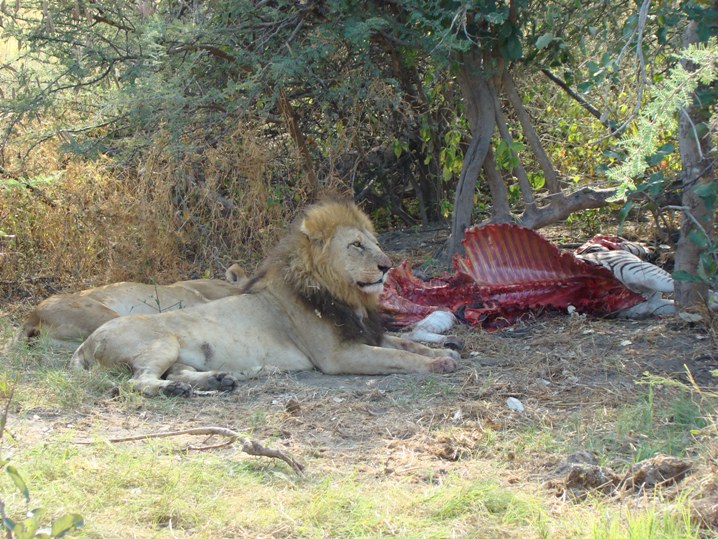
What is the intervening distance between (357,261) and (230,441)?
2.02 m

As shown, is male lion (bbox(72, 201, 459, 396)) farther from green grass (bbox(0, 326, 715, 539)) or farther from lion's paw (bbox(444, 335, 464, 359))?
green grass (bbox(0, 326, 715, 539))

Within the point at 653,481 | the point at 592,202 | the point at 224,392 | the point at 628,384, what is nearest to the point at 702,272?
the point at 628,384

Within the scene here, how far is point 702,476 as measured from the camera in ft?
10.5

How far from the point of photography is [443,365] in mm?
5469

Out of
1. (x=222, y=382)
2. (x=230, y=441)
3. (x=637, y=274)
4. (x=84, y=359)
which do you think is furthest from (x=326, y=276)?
(x=637, y=274)

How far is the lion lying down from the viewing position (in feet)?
20.9

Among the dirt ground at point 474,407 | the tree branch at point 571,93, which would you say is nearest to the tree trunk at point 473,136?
the tree branch at point 571,93

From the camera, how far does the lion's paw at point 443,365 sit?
5.46 m

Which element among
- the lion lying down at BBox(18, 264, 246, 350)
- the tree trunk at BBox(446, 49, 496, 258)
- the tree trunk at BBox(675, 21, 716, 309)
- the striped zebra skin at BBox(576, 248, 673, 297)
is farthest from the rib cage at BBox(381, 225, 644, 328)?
the lion lying down at BBox(18, 264, 246, 350)

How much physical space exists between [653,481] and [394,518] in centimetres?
93

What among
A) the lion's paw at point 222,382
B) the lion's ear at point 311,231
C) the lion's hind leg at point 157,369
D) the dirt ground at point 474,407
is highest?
the lion's ear at point 311,231

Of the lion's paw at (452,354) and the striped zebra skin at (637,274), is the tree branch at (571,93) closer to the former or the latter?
the striped zebra skin at (637,274)

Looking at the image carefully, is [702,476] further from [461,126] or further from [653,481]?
[461,126]

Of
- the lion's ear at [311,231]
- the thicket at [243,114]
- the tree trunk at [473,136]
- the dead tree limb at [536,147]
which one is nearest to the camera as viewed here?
the lion's ear at [311,231]
